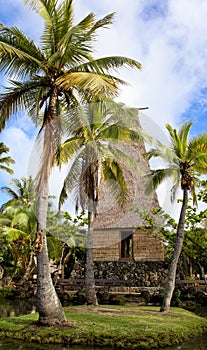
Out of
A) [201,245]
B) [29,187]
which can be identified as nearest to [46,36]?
[201,245]

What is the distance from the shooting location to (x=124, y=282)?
18578mm

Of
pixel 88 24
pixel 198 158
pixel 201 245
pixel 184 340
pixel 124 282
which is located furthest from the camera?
pixel 124 282

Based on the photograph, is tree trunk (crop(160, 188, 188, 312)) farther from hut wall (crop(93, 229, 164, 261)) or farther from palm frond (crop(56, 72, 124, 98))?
hut wall (crop(93, 229, 164, 261))

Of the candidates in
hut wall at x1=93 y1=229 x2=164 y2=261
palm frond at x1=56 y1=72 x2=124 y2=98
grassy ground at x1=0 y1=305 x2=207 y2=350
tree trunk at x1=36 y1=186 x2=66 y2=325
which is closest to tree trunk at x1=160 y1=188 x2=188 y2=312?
grassy ground at x1=0 y1=305 x2=207 y2=350

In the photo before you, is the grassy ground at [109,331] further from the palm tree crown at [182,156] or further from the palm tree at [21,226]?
the palm tree at [21,226]

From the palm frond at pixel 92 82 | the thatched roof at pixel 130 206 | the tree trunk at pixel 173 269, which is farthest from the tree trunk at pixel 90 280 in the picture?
the palm frond at pixel 92 82

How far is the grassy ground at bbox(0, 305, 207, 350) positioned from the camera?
7734 mm

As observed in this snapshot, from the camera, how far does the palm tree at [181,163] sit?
12.2 m

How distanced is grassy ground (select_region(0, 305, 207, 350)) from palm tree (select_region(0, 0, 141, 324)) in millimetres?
492

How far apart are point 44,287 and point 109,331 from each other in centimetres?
190

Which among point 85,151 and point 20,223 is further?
point 20,223

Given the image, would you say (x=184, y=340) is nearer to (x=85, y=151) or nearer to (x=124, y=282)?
(x=85, y=151)

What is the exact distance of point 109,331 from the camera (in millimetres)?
8094

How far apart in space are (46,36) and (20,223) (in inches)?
521
